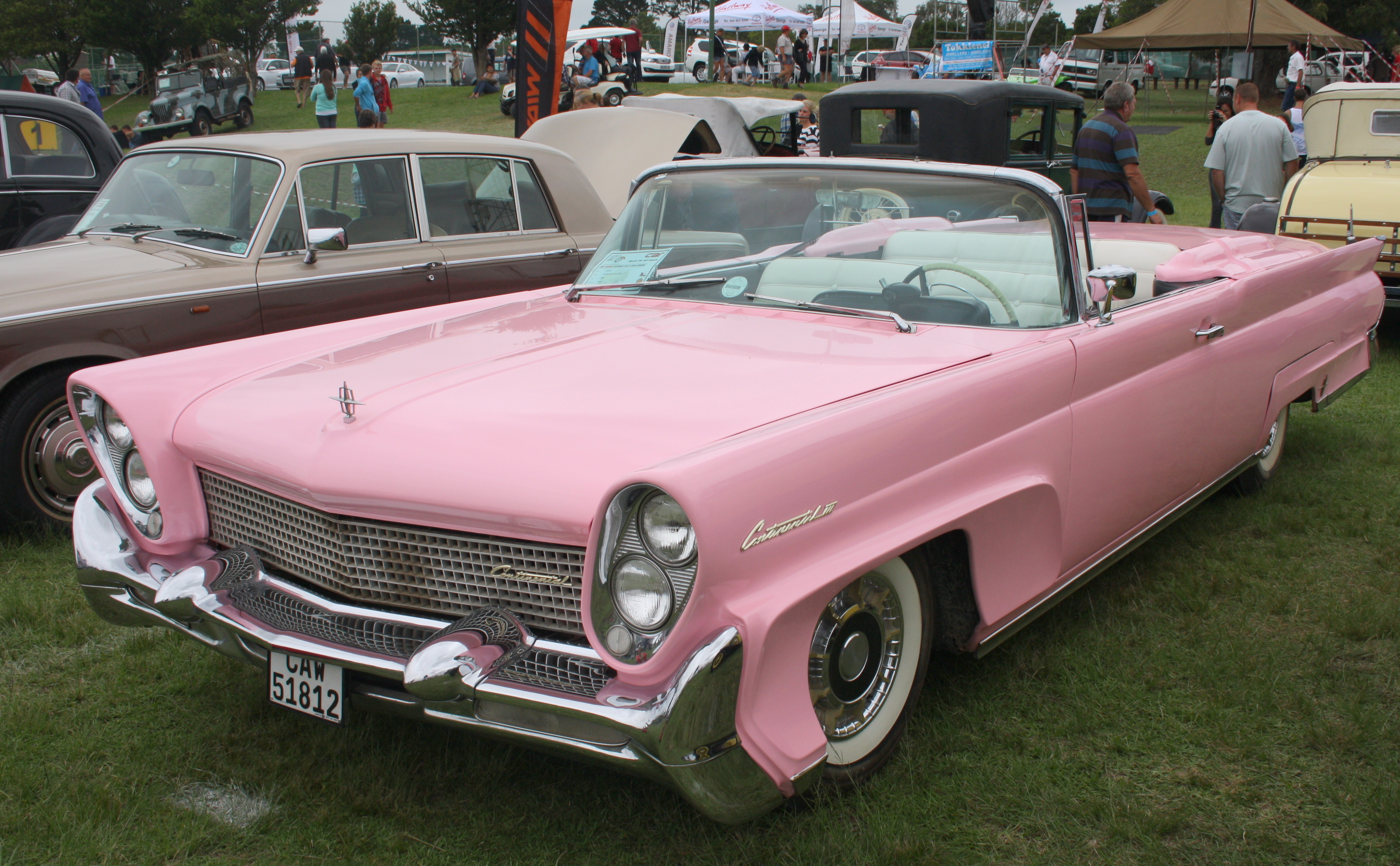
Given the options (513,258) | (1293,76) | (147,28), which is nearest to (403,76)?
(147,28)

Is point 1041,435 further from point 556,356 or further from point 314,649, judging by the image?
point 314,649

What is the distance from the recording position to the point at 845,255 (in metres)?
3.08

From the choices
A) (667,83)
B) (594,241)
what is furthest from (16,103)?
(667,83)

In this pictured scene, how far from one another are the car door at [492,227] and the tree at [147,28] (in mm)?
37308

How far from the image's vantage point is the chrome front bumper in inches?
71.0

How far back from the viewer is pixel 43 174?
6102 mm

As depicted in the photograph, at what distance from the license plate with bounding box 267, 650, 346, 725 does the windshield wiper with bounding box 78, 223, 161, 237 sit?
3.44 meters

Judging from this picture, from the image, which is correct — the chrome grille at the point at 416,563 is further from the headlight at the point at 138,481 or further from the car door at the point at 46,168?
the car door at the point at 46,168

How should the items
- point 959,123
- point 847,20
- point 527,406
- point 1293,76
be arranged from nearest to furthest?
1. point 527,406
2. point 959,123
3. point 1293,76
4. point 847,20

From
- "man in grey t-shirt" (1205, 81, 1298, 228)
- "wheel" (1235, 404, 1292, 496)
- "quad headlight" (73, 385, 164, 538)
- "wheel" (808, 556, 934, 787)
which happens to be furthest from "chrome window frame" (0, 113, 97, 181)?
"man in grey t-shirt" (1205, 81, 1298, 228)

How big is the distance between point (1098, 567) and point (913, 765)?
0.88 metres

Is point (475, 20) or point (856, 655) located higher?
point (475, 20)

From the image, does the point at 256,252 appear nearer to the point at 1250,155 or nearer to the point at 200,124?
the point at 1250,155

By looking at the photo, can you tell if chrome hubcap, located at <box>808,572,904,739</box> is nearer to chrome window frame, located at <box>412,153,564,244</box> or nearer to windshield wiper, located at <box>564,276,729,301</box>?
windshield wiper, located at <box>564,276,729,301</box>
